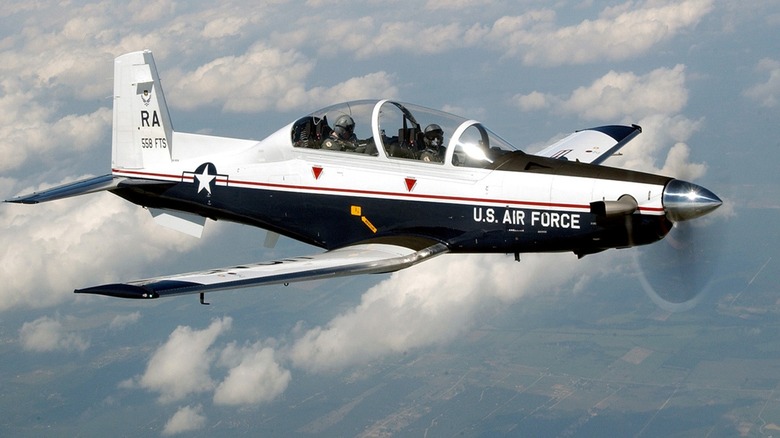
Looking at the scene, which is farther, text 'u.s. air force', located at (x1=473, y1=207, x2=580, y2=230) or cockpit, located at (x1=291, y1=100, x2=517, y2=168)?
cockpit, located at (x1=291, y1=100, x2=517, y2=168)

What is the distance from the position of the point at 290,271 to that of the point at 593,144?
10.3 meters

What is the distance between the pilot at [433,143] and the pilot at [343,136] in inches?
58.3

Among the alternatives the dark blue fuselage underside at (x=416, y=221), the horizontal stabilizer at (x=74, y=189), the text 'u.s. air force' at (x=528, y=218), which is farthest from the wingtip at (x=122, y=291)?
the horizontal stabilizer at (x=74, y=189)

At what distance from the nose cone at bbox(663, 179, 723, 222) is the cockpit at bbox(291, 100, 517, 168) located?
323 centimetres

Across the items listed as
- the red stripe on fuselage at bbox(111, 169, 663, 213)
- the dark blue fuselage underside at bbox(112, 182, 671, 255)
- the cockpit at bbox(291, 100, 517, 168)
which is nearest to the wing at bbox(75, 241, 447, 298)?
the dark blue fuselage underside at bbox(112, 182, 671, 255)

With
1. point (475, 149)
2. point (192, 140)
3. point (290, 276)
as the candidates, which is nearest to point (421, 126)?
point (475, 149)

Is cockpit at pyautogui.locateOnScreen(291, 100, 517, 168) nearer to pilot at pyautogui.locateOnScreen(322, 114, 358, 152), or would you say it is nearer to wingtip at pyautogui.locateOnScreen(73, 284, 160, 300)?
pilot at pyautogui.locateOnScreen(322, 114, 358, 152)

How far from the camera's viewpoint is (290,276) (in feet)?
48.0

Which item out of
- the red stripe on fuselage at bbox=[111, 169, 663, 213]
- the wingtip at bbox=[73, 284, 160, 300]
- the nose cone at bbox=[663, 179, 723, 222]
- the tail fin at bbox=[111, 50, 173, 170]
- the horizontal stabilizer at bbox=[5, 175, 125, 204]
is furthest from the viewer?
the tail fin at bbox=[111, 50, 173, 170]

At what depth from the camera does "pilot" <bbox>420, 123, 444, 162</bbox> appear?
16625 mm

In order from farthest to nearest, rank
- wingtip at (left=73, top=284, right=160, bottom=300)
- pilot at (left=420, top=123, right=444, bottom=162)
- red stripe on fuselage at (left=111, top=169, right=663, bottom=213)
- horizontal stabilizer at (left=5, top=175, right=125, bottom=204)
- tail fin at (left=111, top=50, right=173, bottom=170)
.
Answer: tail fin at (left=111, top=50, right=173, bottom=170)
horizontal stabilizer at (left=5, top=175, right=125, bottom=204)
pilot at (left=420, top=123, right=444, bottom=162)
red stripe on fuselage at (left=111, top=169, right=663, bottom=213)
wingtip at (left=73, top=284, right=160, bottom=300)

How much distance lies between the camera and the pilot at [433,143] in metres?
16.6

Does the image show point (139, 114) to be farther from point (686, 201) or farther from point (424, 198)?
point (686, 201)

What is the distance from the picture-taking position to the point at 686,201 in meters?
14.5
